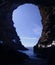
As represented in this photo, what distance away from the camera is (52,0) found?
31.7m

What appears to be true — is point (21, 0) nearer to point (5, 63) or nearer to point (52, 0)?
point (52, 0)

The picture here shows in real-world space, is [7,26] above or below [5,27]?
above

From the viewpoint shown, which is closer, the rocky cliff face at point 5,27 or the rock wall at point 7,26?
the rocky cliff face at point 5,27

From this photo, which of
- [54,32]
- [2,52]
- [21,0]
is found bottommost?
[2,52]

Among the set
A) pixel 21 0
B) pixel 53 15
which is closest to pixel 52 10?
pixel 53 15

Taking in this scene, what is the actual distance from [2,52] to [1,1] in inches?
495

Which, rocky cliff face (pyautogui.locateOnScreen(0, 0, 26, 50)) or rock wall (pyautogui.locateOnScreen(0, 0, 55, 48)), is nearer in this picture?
rocky cliff face (pyautogui.locateOnScreen(0, 0, 26, 50))

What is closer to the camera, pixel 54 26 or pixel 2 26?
pixel 54 26

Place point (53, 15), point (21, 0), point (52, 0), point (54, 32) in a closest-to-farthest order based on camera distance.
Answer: point (52, 0), point (54, 32), point (53, 15), point (21, 0)

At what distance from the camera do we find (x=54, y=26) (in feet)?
134

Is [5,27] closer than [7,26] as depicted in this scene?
Yes

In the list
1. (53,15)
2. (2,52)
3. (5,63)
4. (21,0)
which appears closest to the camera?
(5,63)

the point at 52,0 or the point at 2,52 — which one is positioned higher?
the point at 52,0

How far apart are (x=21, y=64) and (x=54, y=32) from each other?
63.2 ft
